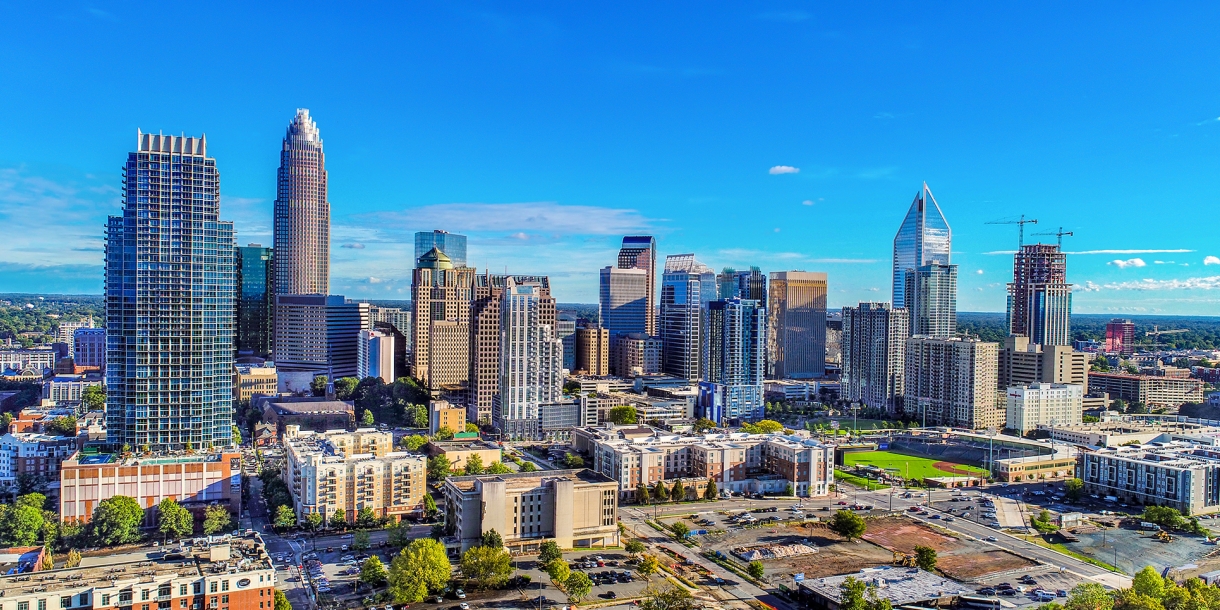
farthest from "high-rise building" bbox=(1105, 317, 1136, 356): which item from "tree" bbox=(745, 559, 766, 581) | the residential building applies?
the residential building

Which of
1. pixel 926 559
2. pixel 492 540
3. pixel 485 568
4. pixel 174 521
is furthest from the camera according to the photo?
pixel 174 521

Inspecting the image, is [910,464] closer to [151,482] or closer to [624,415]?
[624,415]

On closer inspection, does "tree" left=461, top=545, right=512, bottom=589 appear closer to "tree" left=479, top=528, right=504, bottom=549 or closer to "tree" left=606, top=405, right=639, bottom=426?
"tree" left=479, top=528, right=504, bottom=549

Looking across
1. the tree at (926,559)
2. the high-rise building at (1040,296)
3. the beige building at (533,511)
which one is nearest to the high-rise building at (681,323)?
the high-rise building at (1040,296)

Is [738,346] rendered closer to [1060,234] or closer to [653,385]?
[653,385]

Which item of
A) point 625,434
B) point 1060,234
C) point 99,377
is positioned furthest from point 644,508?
point 1060,234

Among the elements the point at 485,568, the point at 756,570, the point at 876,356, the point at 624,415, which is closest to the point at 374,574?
the point at 485,568

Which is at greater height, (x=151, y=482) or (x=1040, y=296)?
(x=1040, y=296)
